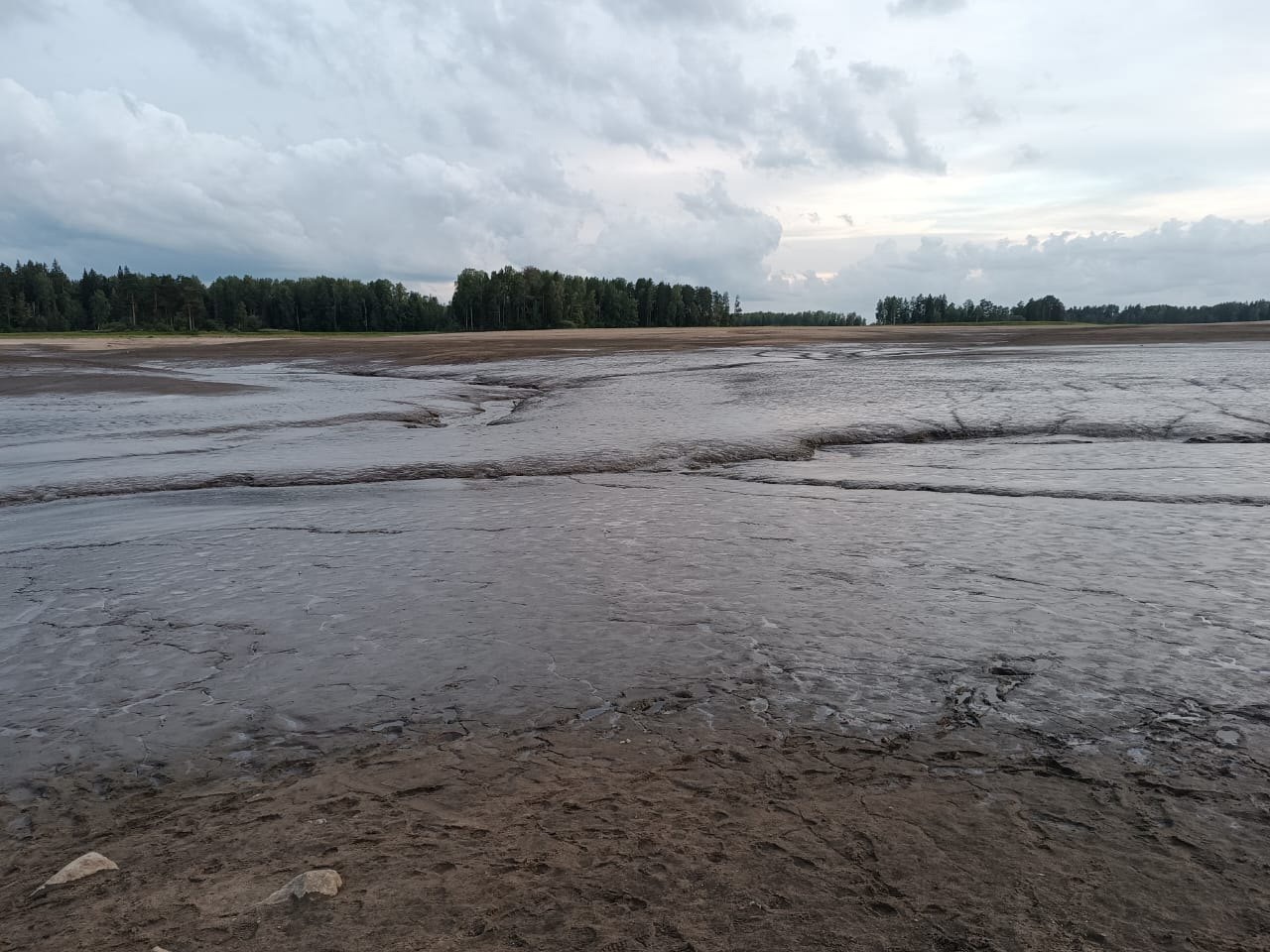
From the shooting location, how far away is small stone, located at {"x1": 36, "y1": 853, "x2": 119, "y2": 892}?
1.99 m

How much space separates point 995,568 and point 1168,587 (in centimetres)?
71

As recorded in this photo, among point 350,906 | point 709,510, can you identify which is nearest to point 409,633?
point 350,906

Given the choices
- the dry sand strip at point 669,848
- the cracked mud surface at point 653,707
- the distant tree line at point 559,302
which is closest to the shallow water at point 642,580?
the cracked mud surface at point 653,707

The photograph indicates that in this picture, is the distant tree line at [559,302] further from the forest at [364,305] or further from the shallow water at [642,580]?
the shallow water at [642,580]

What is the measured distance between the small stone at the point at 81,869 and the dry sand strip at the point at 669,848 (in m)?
0.03

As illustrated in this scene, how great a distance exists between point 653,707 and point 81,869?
1.59 metres

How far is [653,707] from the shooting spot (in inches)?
110

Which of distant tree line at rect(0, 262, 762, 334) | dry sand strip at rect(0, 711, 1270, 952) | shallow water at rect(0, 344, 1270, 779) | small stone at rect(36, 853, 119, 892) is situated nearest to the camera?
dry sand strip at rect(0, 711, 1270, 952)

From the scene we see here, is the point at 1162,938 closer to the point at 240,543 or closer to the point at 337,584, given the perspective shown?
the point at 337,584

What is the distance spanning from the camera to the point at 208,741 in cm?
268

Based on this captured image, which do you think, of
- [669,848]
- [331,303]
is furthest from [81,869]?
[331,303]

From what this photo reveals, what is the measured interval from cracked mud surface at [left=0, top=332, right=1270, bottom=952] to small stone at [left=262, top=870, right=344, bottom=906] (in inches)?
1.6

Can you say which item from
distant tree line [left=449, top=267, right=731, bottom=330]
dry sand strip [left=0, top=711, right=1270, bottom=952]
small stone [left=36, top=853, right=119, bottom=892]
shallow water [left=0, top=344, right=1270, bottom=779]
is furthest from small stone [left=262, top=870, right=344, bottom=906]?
distant tree line [left=449, top=267, right=731, bottom=330]

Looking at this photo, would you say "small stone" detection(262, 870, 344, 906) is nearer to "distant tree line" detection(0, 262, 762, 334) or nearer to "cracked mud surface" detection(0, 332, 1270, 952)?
"cracked mud surface" detection(0, 332, 1270, 952)
